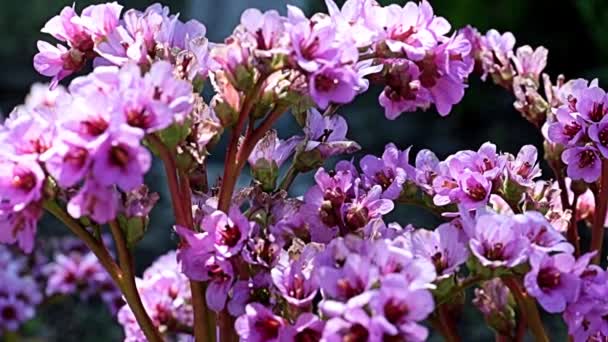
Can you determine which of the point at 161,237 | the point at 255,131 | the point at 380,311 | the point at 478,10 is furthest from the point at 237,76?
the point at 478,10

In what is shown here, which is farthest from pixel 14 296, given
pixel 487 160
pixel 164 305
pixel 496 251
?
pixel 496 251

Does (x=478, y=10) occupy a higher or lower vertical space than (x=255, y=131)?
lower

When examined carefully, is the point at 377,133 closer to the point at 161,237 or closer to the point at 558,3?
the point at 558,3

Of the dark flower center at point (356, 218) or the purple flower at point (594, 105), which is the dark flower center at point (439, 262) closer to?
the dark flower center at point (356, 218)

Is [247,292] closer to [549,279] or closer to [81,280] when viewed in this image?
[549,279]

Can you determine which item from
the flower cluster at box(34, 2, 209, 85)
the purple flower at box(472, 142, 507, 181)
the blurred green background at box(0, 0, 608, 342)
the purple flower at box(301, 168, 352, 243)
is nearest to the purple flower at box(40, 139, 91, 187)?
the flower cluster at box(34, 2, 209, 85)

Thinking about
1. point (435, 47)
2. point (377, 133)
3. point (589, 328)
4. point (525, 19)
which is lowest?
point (377, 133)
